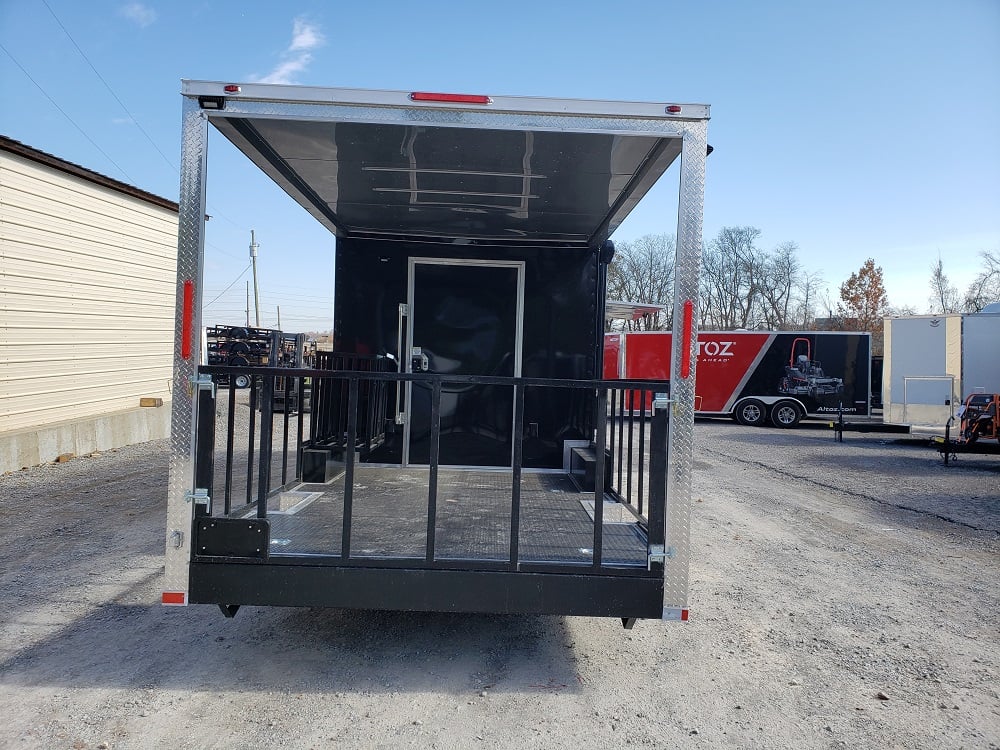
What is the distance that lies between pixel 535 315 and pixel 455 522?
2631 millimetres

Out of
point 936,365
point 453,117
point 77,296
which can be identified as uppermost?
point 453,117

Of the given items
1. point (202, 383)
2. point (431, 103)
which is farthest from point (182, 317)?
point (431, 103)

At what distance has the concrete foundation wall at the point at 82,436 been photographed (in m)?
8.66

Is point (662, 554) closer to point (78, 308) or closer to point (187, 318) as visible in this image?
point (187, 318)

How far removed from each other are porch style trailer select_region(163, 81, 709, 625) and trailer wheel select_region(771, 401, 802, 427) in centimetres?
1436

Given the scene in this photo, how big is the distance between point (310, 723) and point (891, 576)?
4.55 metres

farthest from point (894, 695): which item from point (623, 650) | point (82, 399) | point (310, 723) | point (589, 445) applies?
point (82, 399)

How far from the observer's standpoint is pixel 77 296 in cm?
1030

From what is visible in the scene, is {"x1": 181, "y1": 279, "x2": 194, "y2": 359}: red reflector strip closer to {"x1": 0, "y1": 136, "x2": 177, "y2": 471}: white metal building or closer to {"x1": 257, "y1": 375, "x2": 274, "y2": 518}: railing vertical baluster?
{"x1": 257, "y1": 375, "x2": 274, "y2": 518}: railing vertical baluster

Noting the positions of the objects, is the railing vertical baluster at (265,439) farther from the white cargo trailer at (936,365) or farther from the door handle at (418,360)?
the white cargo trailer at (936,365)

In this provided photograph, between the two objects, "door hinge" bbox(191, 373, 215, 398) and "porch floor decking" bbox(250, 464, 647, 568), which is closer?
"door hinge" bbox(191, 373, 215, 398)

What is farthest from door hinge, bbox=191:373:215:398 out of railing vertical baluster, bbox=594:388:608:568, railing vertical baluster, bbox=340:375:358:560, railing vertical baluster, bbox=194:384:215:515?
railing vertical baluster, bbox=594:388:608:568

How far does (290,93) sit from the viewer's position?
10.1 ft

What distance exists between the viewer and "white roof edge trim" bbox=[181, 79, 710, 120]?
10.1 feet
